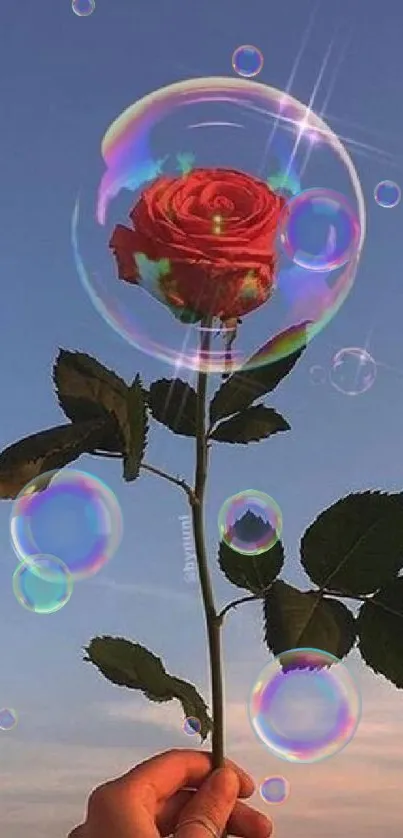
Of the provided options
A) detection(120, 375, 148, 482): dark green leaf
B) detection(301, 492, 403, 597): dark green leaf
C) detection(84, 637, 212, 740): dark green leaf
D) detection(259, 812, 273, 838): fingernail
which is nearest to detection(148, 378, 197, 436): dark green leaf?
detection(120, 375, 148, 482): dark green leaf

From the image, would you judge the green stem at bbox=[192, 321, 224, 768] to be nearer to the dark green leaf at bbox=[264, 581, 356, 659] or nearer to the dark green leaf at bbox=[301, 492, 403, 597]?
the dark green leaf at bbox=[264, 581, 356, 659]

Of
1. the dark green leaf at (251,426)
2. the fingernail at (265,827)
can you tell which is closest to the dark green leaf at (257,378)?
the dark green leaf at (251,426)

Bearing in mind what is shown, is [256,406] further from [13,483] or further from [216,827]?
[216,827]

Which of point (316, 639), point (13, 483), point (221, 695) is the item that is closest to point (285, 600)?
point (316, 639)

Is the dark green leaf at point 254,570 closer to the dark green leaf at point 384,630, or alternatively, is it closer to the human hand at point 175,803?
the dark green leaf at point 384,630

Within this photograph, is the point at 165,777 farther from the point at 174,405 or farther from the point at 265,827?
the point at 174,405
